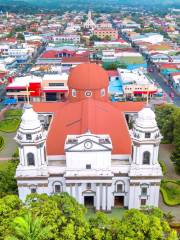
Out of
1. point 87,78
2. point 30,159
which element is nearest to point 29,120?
point 30,159

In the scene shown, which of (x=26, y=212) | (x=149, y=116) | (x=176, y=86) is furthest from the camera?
(x=176, y=86)

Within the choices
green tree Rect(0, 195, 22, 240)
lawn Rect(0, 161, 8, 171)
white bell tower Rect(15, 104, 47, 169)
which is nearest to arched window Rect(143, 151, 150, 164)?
white bell tower Rect(15, 104, 47, 169)

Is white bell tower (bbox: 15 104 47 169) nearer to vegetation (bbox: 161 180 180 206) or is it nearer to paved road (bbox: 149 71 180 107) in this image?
vegetation (bbox: 161 180 180 206)

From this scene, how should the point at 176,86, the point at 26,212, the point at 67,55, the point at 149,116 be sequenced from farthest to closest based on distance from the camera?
the point at 67,55
the point at 176,86
the point at 149,116
the point at 26,212

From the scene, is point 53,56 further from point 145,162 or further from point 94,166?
point 145,162

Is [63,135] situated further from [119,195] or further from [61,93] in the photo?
[61,93]

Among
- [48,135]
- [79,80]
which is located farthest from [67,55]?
[48,135]
